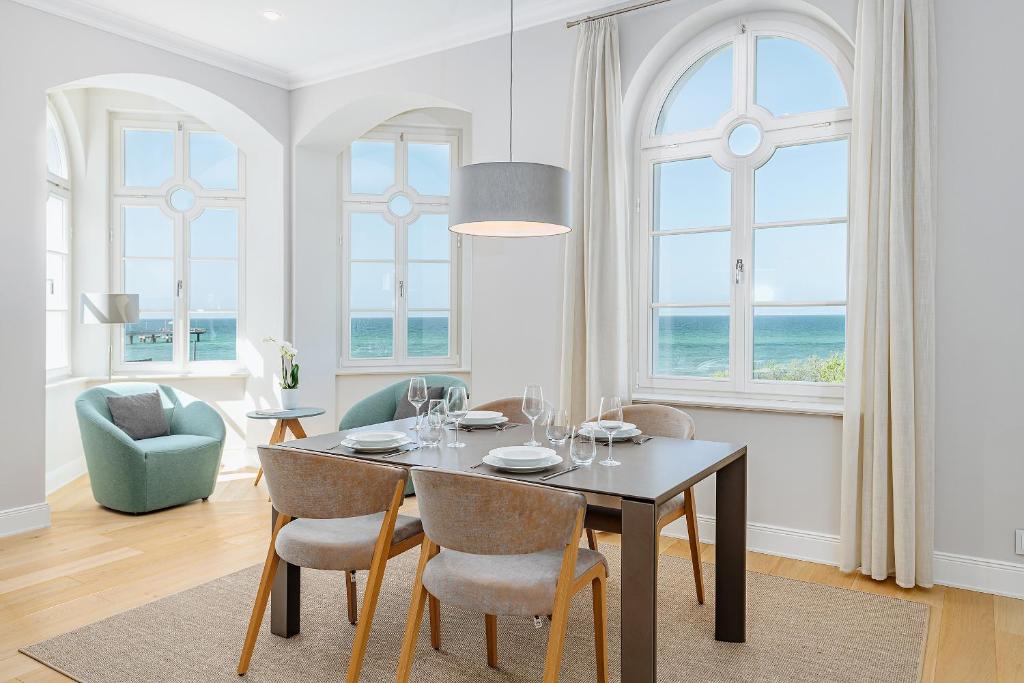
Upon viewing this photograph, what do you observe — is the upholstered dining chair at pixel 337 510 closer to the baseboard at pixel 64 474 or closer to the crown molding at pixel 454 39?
the crown molding at pixel 454 39

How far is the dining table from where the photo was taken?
6.37 feet

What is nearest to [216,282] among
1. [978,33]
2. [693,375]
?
[693,375]

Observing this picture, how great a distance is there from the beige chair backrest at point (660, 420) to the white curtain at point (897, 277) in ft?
2.93

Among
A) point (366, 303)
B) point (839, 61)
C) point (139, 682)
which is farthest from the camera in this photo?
point (366, 303)

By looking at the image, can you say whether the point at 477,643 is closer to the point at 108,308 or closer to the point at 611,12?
the point at 611,12

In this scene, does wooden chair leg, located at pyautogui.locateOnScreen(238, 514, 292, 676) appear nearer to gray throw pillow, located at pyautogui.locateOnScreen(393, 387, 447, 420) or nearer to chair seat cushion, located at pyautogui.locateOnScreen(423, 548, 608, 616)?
chair seat cushion, located at pyautogui.locateOnScreen(423, 548, 608, 616)

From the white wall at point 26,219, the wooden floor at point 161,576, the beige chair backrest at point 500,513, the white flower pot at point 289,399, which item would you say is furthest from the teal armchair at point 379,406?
the beige chair backrest at point 500,513

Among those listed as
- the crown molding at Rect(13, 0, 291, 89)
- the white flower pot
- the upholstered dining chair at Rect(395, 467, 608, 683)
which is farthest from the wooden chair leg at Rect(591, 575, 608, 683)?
the crown molding at Rect(13, 0, 291, 89)

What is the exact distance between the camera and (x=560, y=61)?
13.5 ft

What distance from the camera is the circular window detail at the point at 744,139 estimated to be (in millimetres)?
3752

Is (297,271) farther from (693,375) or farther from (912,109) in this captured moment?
(912,109)

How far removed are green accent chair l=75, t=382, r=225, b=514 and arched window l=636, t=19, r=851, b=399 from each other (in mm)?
2830

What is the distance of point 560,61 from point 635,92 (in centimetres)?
49

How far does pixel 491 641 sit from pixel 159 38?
14.1ft
